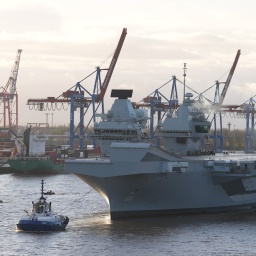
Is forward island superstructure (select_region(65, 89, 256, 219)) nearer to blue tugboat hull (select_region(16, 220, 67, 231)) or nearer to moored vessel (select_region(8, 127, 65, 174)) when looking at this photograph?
blue tugboat hull (select_region(16, 220, 67, 231))

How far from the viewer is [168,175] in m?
57.1

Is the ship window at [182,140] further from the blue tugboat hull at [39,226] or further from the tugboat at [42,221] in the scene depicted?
the blue tugboat hull at [39,226]

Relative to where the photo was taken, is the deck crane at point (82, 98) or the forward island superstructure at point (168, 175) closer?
the forward island superstructure at point (168, 175)

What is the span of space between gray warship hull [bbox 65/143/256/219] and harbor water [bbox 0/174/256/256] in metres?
0.94

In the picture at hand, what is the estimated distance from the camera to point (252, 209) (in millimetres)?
64812

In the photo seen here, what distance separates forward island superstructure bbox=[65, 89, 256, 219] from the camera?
55.4 m

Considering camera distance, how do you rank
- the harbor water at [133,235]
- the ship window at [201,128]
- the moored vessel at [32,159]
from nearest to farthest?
the harbor water at [133,235] < the ship window at [201,128] < the moored vessel at [32,159]

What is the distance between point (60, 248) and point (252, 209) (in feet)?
74.1

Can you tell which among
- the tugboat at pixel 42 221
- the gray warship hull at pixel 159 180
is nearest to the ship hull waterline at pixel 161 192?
the gray warship hull at pixel 159 180

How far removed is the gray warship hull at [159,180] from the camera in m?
55.2

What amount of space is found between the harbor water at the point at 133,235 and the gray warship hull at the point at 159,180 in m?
0.94

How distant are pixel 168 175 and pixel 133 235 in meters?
7.59

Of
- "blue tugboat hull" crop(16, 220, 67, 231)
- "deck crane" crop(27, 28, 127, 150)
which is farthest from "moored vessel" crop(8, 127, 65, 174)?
"blue tugboat hull" crop(16, 220, 67, 231)

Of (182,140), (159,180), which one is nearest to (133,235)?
(159,180)
